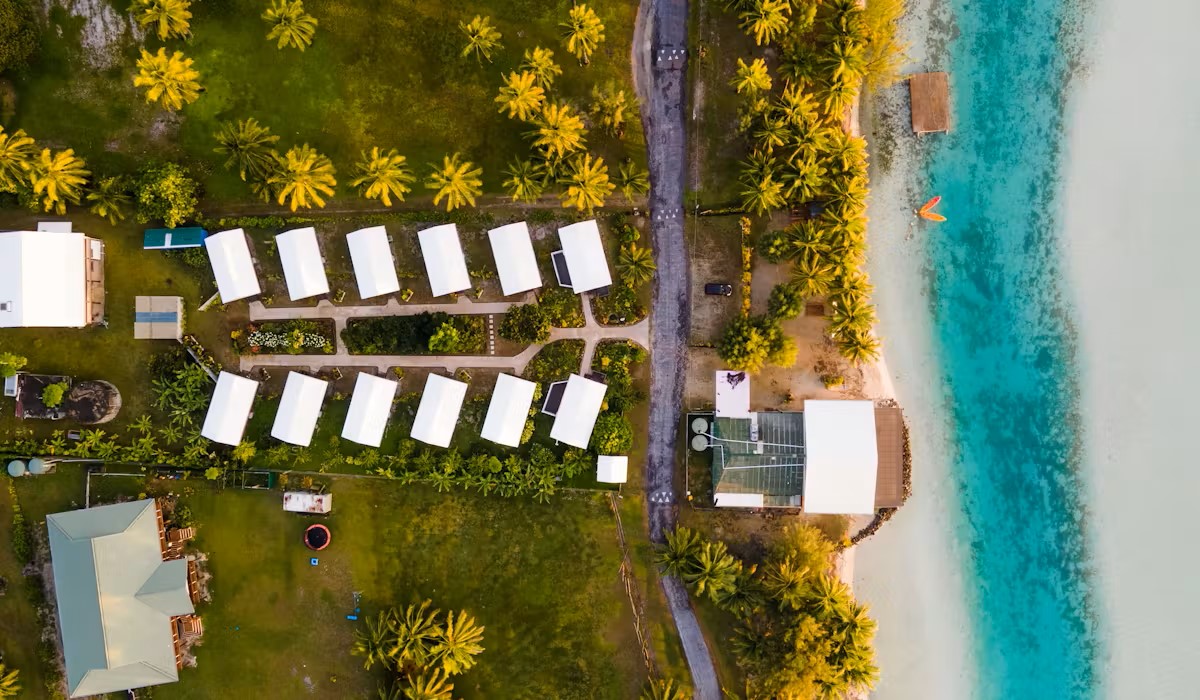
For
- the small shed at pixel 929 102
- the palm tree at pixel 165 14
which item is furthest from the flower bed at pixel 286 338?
the small shed at pixel 929 102

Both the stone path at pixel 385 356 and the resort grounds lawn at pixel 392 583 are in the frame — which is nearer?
the resort grounds lawn at pixel 392 583

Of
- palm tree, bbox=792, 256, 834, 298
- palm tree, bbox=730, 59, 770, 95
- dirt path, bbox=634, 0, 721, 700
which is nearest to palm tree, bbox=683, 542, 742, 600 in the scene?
dirt path, bbox=634, 0, 721, 700

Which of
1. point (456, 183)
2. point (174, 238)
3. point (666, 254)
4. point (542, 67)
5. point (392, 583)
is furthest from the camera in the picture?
point (666, 254)

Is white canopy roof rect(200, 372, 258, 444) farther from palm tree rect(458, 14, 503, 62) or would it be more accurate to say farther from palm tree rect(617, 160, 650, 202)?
palm tree rect(617, 160, 650, 202)

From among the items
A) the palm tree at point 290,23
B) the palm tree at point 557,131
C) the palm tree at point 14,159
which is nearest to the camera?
the palm tree at point 14,159

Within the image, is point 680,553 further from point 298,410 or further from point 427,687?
point 298,410

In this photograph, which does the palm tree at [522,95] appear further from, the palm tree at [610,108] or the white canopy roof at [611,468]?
the white canopy roof at [611,468]

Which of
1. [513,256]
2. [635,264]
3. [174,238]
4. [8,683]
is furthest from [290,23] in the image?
[8,683]

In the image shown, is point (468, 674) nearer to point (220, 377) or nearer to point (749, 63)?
point (220, 377)
